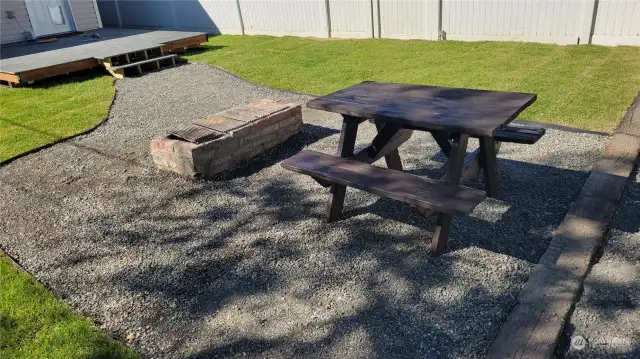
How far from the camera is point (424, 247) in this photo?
360cm

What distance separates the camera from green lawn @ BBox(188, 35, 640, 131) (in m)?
6.36

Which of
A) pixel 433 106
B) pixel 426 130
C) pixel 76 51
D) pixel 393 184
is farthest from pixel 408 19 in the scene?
pixel 393 184

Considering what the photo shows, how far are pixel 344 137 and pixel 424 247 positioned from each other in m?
1.17

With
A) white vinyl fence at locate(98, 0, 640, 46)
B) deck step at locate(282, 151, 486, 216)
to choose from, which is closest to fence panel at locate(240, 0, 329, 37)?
white vinyl fence at locate(98, 0, 640, 46)

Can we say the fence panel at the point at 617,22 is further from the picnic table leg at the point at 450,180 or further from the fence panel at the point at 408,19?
the picnic table leg at the point at 450,180

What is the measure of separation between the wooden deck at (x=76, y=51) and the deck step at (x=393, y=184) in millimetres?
8175

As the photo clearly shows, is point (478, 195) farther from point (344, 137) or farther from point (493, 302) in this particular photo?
point (344, 137)

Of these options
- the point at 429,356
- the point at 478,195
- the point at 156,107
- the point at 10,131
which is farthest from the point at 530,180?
the point at 10,131

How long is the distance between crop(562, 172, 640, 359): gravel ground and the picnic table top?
1.12 m

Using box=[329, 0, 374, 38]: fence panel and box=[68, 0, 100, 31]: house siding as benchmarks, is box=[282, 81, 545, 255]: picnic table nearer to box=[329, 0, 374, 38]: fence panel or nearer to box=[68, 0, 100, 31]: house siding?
box=[329, 0, 374, 38]: fence panel

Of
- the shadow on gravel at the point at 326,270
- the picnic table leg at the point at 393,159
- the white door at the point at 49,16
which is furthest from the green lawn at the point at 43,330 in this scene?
the white door at the point at 49,16

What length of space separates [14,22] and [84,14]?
2.28m

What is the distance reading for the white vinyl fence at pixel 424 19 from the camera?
371 inches

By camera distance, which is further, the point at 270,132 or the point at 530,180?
the point at 270,132
